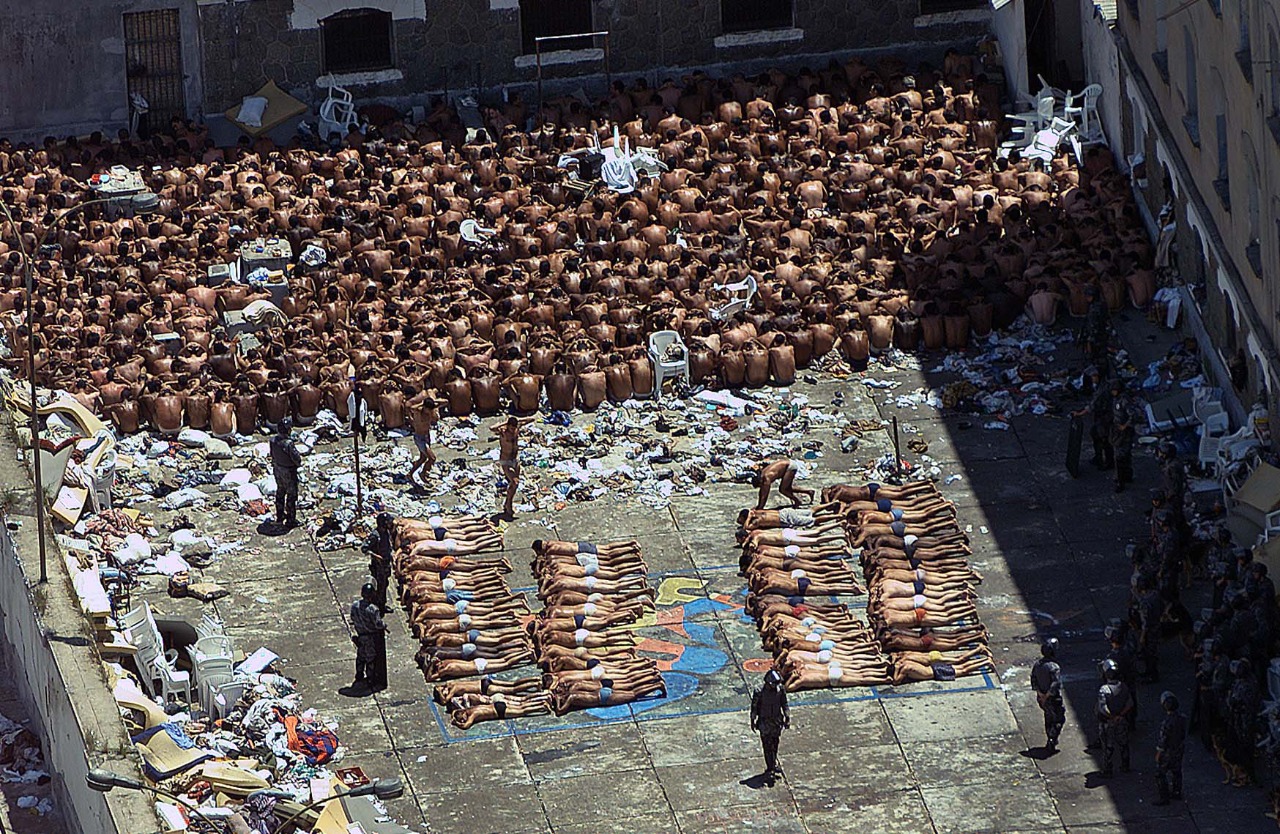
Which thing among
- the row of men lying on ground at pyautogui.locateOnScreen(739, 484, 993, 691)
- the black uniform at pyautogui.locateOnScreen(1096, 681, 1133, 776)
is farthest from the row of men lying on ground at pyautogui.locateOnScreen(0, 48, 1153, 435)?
the black uniform at pyautogui.locateOnScreen(1096, 681, 1133, 776)

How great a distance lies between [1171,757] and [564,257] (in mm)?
18967

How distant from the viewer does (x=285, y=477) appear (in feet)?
182

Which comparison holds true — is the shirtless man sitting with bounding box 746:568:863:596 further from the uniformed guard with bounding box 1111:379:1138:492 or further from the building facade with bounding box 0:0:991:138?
the building facade with bounding box 0:0:991:138

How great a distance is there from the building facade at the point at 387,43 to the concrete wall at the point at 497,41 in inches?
0.8

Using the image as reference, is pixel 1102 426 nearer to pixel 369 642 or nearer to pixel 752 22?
pixel 369 642

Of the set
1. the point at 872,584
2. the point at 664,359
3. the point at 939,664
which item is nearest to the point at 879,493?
the point at 872,584

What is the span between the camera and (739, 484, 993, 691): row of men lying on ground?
51.4m

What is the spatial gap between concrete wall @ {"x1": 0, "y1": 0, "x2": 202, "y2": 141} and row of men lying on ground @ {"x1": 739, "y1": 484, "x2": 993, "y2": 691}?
19.2 meters

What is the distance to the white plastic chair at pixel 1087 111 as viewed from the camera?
218 feet

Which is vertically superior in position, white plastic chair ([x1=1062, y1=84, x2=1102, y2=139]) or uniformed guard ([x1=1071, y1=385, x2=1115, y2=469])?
white plastic chair ([x1=1062, y1=84, x2=1102, y2=139])

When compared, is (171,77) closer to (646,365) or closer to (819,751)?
(646,365)

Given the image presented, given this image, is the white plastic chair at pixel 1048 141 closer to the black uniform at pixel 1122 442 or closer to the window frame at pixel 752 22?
the window frame at pixel 752 22

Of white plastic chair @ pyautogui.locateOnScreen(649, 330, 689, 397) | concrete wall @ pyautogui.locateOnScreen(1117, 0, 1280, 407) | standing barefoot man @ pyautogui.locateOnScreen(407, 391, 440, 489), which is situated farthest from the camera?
white plastic chair @ pyautogui.locateOnScreen(649, 330, 689, 397)

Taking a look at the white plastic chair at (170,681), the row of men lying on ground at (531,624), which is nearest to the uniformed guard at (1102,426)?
the row of men lying on ground at (531,624)
